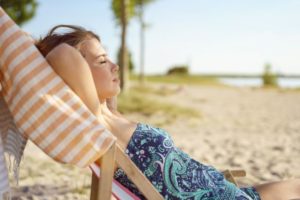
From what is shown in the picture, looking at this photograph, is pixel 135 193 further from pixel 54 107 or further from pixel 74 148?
pixel 54 107

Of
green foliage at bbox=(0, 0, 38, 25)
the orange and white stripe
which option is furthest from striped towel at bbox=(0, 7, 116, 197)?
green foliage at bbox=(0, 0, 38, 25)

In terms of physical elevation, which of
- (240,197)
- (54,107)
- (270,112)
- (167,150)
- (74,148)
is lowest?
(270,112)

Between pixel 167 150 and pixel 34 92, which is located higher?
pixel 34 92

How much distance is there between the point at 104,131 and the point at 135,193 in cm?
46

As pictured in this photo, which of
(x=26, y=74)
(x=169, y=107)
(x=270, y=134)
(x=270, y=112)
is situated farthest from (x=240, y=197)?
(x=270, y=112)

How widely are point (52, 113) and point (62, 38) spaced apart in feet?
1.59

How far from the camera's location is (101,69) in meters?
2.35

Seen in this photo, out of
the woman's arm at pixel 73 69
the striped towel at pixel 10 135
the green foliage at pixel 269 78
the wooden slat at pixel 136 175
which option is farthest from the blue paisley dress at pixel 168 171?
the green foliage at pixel 269 78

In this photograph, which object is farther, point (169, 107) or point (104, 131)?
point (169, 107)

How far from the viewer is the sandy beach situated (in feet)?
14.9

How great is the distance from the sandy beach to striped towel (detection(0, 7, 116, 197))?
215cm

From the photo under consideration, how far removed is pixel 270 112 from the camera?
44.0ft

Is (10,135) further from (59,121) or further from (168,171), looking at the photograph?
(168,171)

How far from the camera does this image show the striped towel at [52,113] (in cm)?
206
